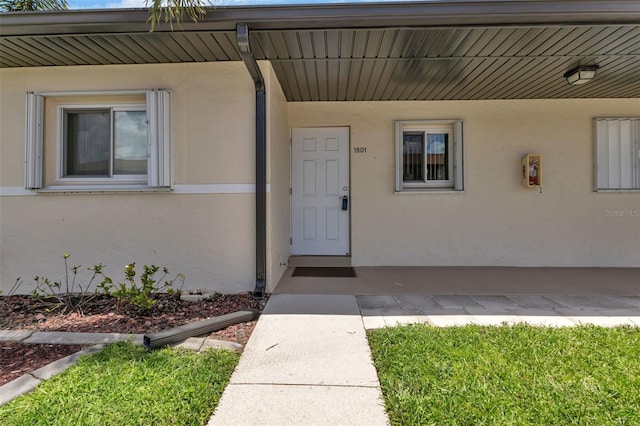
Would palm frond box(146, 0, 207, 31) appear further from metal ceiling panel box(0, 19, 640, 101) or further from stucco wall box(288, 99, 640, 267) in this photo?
stucco wall box(288, 99, 640, 267)

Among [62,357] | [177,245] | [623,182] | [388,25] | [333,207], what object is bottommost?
[62,357]

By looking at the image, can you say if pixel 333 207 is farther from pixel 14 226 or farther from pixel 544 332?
pixel 14 226

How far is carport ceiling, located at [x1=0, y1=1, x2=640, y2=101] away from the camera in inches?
123

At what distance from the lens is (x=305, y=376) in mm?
2275

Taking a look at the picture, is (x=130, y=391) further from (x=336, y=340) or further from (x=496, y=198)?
(x=496, y=198)

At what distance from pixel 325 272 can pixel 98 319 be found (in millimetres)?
2963

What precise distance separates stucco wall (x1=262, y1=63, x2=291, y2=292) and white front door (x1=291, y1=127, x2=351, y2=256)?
0.27m

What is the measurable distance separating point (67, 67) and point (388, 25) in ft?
13.0

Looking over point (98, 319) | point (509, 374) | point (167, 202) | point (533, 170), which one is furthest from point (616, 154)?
point (98, 319)

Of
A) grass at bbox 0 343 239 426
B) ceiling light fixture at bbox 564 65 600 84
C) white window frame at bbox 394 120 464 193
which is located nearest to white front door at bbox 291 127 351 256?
white window frame at bbox 394 120 464 193

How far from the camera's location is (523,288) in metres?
4.32

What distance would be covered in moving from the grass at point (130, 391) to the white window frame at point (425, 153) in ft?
13.6

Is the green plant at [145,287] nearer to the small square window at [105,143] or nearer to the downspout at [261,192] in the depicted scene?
the downspout at [261,192]

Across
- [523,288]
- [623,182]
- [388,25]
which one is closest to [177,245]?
[388,25]
